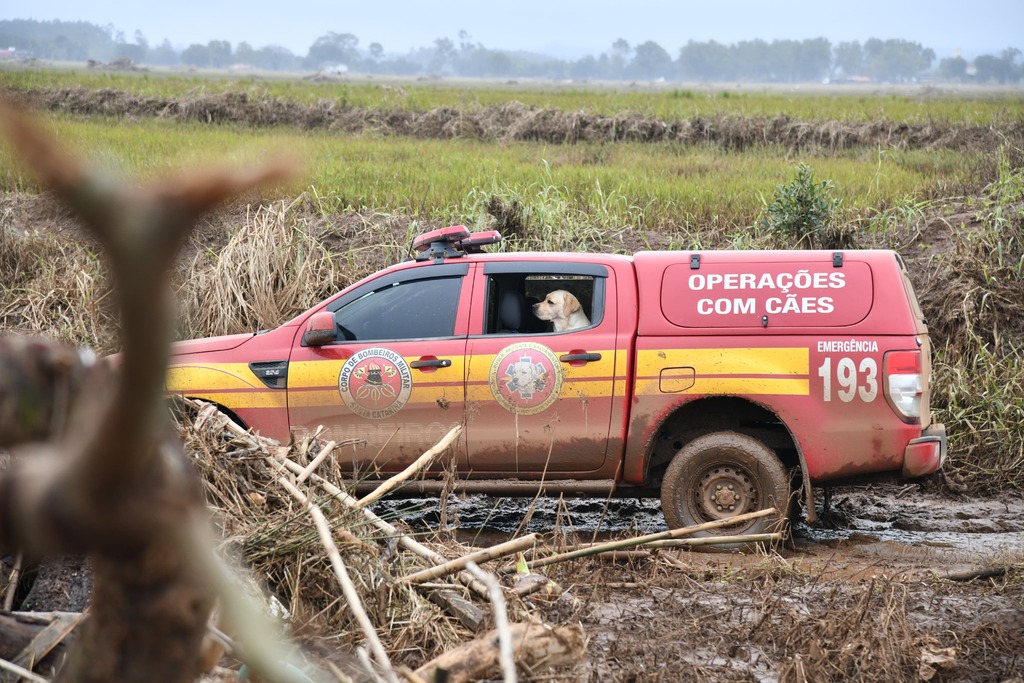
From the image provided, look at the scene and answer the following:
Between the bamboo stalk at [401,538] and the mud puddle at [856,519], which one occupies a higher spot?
the bamboo stalk at [401,538]

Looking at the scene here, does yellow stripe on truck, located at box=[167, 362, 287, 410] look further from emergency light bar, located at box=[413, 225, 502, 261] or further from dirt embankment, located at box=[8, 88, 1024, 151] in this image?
dirt embankment, located at box=[8, 88, 1024, 151]

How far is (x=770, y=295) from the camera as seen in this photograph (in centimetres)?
659

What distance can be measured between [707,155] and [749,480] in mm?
14073

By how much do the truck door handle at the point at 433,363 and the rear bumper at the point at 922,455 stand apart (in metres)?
2.91

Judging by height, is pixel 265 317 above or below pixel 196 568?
below

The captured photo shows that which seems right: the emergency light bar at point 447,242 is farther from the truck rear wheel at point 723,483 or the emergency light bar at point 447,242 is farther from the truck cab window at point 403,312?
the truck rear wheel at point 723,483

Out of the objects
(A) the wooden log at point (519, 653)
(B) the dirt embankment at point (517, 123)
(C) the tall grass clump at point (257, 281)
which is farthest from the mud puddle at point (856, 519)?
(B) the dirt embankment at point (517, 123)

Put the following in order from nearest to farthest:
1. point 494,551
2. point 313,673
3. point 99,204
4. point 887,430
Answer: point 99,204, point 313,673, point 494,551, point 887,430

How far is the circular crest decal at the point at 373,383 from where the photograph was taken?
6879mm

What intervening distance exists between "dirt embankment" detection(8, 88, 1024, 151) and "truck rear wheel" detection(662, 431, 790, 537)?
14669 mm

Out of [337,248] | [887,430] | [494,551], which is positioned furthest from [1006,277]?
[494,551]

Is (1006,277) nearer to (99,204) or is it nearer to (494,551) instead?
(494,551)

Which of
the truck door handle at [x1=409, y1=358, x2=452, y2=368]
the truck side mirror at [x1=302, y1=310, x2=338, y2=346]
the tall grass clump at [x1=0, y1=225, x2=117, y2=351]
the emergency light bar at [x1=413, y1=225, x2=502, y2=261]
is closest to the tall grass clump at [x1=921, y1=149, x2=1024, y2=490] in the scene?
the emergency light bar at [x1=413, y1=225, x2=502, y2=261]

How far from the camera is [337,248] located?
464 inches
